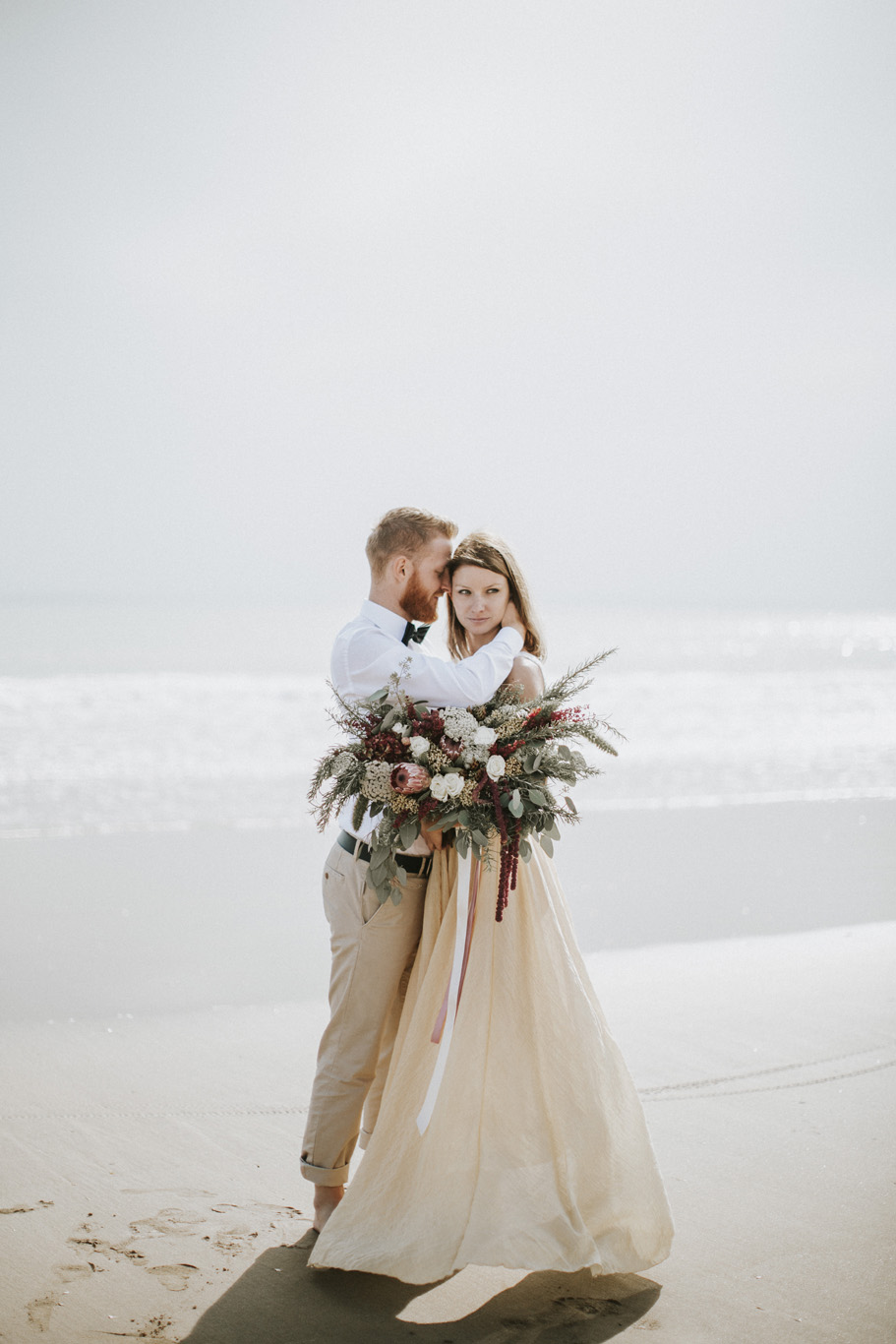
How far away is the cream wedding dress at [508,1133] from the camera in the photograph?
3.02m

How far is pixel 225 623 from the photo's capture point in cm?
6228

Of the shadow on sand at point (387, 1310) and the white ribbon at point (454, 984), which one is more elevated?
the white ribbon at point (454, 984)

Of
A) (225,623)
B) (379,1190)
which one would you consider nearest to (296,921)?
(379,1190)

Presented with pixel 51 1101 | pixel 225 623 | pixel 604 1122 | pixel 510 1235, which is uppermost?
pixel 225 623

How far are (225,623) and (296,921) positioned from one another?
56.5 metres

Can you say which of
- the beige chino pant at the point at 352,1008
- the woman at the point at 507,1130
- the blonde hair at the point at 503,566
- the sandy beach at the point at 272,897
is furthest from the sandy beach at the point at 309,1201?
the blonde hair at the point at 503,566

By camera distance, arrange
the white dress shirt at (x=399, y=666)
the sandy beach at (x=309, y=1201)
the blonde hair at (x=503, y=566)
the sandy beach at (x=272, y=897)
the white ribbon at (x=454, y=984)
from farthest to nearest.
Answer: the sandy beach at (x=272, y=897), the blonde hair at (x=503, y=566), the white dress shirt at (x=399, y=666), the white ribbon at (x=454, y=984), the sandy beach at (x=309, y=1201)

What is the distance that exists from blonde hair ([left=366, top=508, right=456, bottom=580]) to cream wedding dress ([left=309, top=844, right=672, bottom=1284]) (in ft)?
3.52

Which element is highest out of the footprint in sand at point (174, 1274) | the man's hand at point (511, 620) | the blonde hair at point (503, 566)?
the blonde hair at point (503, 566)

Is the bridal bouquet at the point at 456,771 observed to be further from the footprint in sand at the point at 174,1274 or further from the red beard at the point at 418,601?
the footprint in sand at the point at 174,1274

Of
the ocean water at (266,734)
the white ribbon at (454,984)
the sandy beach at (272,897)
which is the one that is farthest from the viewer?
the ocean water at (266,734)

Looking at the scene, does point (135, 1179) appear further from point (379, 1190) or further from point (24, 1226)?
point (379, 1190)

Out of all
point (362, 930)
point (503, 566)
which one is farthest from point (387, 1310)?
point (503, 566)

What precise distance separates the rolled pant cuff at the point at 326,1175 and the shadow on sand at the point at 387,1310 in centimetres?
24
